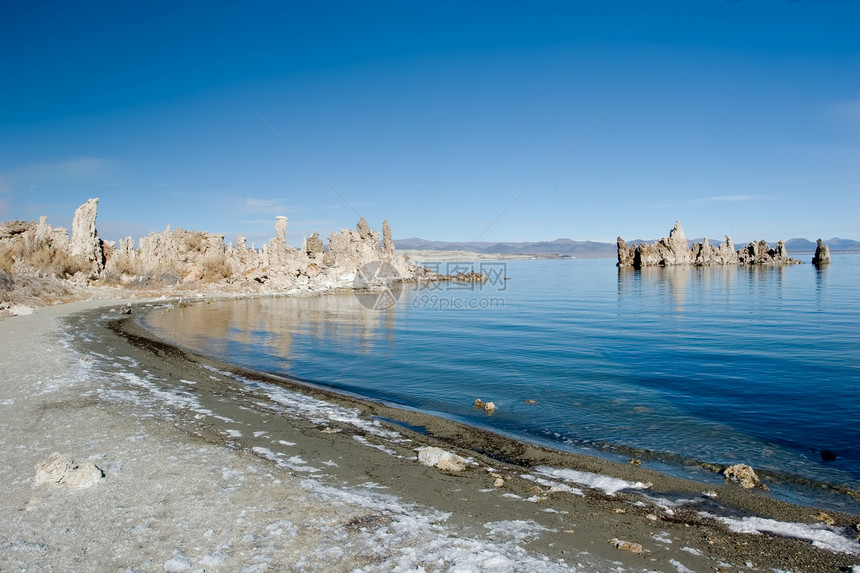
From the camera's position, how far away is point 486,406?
39.0 feet

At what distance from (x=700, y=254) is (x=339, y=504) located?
13625cm

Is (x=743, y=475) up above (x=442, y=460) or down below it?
below

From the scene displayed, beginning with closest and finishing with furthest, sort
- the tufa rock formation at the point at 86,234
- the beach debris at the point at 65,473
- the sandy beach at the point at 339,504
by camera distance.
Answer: the sandy beach at the point at 339,504 < the beach debris at the point at 65,473 < the tufa rock formation at the point at 86,234

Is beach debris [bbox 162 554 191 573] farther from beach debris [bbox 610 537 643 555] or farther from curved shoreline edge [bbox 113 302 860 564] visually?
beach debris [bbox 610 537 643 555]

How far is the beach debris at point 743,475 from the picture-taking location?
7574mm

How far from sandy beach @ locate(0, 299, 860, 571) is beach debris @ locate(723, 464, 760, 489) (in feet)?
1.23

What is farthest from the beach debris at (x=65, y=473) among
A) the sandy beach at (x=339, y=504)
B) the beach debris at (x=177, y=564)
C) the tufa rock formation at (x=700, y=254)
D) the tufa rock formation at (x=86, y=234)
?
the tufa rock formation at (x=700, y=254)

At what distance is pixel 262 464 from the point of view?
717cm

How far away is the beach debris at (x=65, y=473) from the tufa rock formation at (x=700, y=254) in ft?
407

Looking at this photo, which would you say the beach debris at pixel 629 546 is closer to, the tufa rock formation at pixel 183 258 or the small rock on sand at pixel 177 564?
the small rock on sand at pixel 177 564

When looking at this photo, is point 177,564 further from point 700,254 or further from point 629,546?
point 700,254

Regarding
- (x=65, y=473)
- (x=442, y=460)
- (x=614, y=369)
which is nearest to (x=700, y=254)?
(x=614, y=369)

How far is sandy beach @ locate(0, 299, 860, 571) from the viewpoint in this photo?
477cm

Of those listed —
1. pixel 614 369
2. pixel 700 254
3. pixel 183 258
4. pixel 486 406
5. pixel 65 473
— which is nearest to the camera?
pixel 65 473
